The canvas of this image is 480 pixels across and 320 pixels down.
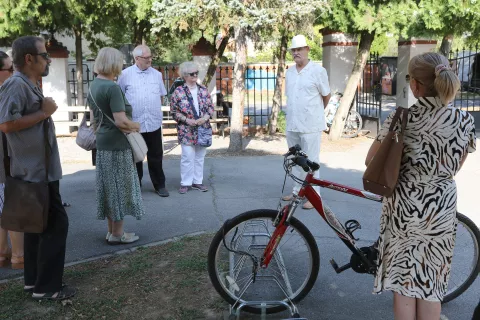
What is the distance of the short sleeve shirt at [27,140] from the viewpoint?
4.07m

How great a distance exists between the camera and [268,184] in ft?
27.8

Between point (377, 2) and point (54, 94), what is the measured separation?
27.2 ft

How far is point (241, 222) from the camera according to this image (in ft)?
12.9

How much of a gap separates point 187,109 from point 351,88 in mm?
6171

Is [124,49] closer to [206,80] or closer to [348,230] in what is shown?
[206,80]

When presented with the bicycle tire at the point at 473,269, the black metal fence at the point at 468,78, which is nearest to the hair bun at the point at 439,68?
the bicycle tire at the point at 473,269

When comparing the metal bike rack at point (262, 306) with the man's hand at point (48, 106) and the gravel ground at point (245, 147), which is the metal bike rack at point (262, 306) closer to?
the man's hand at point (48, 106)

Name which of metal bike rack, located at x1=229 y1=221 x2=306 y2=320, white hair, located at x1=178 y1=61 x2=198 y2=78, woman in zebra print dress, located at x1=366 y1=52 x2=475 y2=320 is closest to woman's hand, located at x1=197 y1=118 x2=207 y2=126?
white hair, located at x1=178 y1=61 x2=198 y2=78

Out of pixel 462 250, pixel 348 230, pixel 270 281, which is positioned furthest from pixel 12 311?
pixel 462 250

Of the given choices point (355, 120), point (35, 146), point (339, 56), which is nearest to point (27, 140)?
point (35, 146)

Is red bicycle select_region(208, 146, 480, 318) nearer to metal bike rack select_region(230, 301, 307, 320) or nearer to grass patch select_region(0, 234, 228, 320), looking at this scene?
metal bike rack select_region(230, 301, 307, 320)

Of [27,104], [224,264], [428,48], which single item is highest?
[428,48]

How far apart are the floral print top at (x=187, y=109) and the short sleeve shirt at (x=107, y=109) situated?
6.85 ft

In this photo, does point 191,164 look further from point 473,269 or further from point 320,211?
point 473,269
